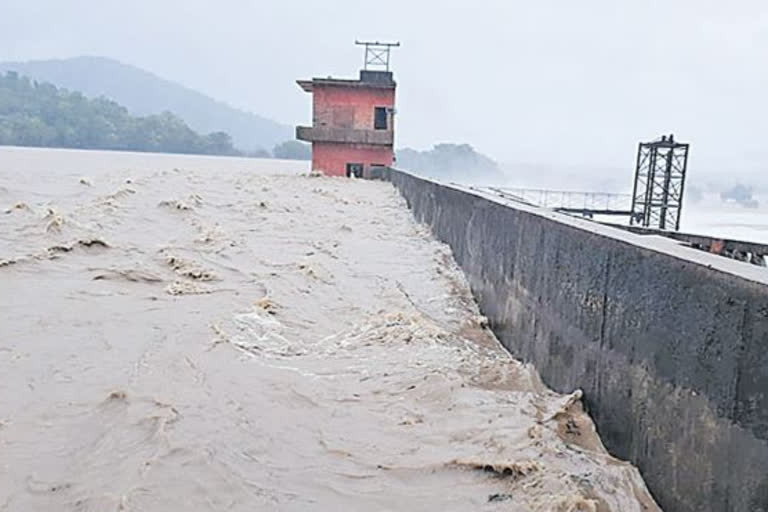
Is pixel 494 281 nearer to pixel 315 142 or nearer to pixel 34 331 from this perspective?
pixel 34 331

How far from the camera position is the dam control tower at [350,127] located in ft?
95.6

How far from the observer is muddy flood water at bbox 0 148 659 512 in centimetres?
279

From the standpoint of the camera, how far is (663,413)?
272 centimetres

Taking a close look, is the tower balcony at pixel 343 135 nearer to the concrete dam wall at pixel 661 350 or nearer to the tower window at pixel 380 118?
the tower window at pixel 380 118

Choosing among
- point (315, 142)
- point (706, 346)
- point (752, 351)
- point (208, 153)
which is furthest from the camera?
point (208, 153)

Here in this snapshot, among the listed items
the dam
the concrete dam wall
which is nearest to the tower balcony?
the dam

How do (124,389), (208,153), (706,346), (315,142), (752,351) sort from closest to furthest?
1. (752,351)
2. (706,346)
3. (124,389)
4. (315,142)
5. (208,153)

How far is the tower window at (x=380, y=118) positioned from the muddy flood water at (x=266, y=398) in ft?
72.7

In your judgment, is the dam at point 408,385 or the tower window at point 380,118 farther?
the tower window at point 380,118

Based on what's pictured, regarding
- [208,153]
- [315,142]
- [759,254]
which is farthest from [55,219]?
[208,153]

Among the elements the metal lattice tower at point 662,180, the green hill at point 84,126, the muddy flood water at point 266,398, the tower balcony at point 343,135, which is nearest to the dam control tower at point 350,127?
the tower balcony at point 343,135

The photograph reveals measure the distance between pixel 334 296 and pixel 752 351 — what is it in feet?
15.5

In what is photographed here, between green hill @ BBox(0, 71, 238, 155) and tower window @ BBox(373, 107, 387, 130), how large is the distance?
225 ft

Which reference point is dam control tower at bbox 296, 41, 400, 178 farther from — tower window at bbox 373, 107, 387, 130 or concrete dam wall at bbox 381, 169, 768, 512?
concrete dam wall at bbox 381, 169, 768, 512
